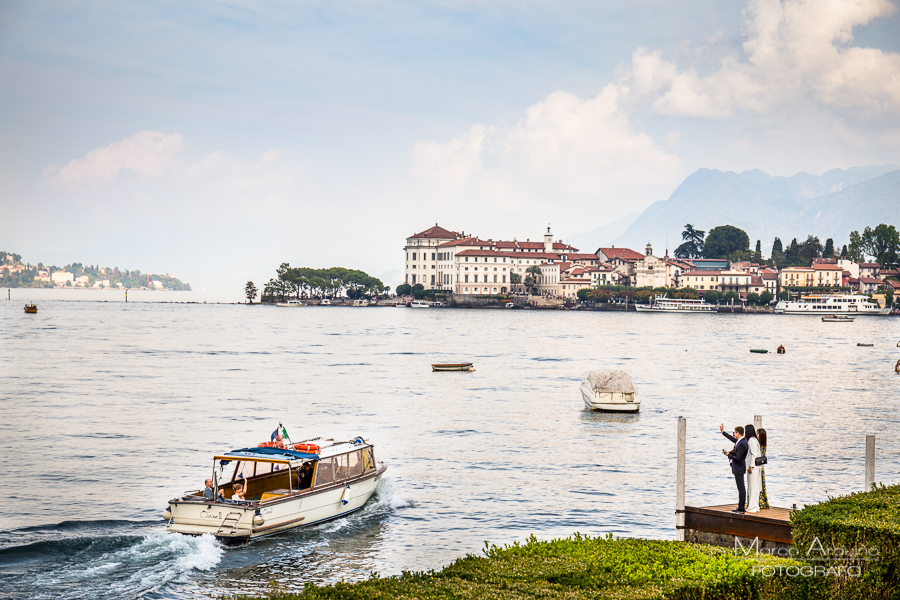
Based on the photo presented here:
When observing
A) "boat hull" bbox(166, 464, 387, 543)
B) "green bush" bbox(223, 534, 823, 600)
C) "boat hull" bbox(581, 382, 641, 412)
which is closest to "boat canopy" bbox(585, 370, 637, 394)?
"boat hull" bbox(581, 382, 641, 412)

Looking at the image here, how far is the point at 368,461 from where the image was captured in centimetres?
2150

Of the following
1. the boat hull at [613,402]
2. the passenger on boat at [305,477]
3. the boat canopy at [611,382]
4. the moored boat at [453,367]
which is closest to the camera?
the passenger on boat at [305,477]

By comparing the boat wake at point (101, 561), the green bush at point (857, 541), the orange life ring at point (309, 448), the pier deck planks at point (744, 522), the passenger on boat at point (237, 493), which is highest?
the green bush at point (857, 541)

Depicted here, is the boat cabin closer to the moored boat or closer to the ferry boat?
the ferry boat

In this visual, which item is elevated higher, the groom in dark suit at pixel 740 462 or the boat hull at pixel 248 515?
the groom in dark suit at pixel 740 462

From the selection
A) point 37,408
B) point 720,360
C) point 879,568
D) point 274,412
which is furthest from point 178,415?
point 720,360

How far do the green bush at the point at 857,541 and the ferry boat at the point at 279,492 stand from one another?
11317 mm

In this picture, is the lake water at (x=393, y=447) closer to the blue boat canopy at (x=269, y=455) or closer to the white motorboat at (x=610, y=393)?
the white motorboat at (x=610, y=393)

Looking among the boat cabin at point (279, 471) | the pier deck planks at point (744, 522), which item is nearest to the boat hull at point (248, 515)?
the boat cabin at point (279, 471)

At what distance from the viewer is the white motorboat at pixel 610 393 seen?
39594 millimetres

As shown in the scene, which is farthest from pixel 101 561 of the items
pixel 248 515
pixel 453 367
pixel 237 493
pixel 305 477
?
pixel 453 367

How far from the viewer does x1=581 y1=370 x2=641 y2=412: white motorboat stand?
39.6m

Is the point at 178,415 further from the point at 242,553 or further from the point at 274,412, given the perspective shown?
the point at 242,553

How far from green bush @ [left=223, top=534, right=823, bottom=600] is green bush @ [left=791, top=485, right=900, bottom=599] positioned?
0.39 metres
